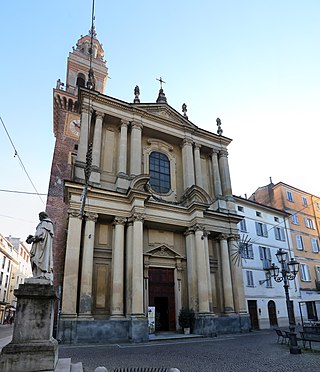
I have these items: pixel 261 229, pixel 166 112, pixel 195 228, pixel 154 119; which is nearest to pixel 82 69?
pixel 166 112

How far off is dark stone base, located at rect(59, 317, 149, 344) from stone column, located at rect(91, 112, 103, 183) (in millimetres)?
7339

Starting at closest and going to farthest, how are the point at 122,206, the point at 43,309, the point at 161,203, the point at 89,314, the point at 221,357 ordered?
the point at 43,309 → the point at 221,357 → the point at 89,314 → the point at 122,206 → the point at 161,203

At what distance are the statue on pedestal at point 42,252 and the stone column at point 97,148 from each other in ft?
30.3

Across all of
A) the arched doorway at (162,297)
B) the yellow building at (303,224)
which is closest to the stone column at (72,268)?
the arched doorway at (162,297)

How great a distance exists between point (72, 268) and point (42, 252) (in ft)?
23.4

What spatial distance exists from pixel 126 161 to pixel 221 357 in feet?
39.1

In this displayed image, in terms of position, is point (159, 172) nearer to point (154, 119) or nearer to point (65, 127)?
point (154, 119)

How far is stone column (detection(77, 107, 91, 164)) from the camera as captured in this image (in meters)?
16.0

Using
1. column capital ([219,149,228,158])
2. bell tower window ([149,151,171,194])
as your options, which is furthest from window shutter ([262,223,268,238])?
bell tower window ([149,151,171,194])

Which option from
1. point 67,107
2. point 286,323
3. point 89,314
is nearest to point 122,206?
point 89,314

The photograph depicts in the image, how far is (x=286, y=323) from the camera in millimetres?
22688

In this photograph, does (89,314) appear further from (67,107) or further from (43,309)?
(67,107)

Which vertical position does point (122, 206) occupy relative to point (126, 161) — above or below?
below

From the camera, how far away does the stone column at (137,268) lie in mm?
13500
